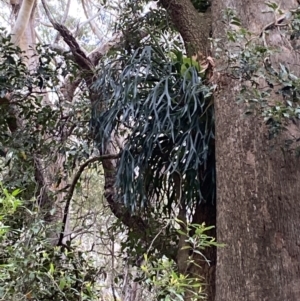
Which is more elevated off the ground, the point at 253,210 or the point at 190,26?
the point at 190,26

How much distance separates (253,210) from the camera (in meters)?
1.57

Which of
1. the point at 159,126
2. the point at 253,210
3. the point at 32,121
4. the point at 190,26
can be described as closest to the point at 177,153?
the point at 159,126

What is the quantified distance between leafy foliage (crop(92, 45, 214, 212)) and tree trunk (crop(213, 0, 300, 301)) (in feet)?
0.73

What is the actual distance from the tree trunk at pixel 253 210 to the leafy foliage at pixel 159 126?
0.73 feet

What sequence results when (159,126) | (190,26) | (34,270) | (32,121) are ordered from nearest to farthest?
(34,270)
(159,126)
(190,26)
(32,121)

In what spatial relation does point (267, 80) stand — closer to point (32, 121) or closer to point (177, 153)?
point (177, 153)

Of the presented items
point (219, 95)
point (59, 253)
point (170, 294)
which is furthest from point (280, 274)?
point (59, 253)

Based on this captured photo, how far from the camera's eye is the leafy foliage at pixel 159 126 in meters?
1.97

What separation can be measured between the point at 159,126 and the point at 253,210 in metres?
0.57

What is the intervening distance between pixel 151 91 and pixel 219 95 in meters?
0.38

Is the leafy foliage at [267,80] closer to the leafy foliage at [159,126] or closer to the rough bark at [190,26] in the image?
the leafy foliage at [159,126]

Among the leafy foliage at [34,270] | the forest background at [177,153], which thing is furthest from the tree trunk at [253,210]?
the leafy foliage at [34,270]

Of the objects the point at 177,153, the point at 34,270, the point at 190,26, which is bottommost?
the point at 34,270

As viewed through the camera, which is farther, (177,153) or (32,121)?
(32,121)
